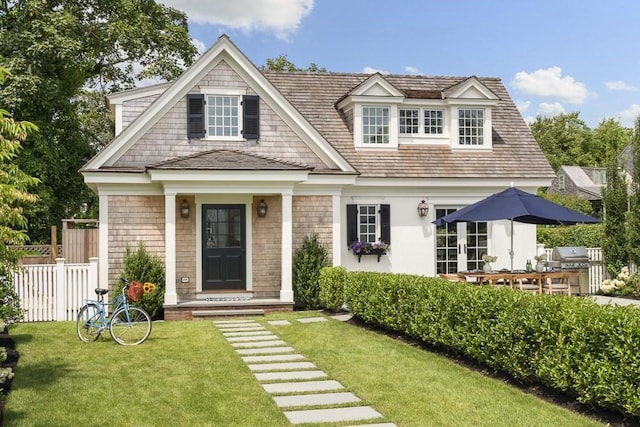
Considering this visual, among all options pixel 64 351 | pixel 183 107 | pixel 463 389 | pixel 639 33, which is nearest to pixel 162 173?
pixel 183 107

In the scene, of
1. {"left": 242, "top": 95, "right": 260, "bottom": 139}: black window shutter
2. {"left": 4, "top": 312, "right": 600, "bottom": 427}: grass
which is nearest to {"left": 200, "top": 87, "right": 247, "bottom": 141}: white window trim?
{"left": 242, "top": 95, "right": 260, "bottom": 139}: black window shutter

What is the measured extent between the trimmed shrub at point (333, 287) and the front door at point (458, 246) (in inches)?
162

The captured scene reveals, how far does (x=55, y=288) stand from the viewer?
14383mm

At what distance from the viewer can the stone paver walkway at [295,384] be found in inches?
266

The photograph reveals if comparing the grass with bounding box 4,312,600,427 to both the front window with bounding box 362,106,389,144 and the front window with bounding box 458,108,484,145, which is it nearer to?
the front window with bounding box 362,106,389,144

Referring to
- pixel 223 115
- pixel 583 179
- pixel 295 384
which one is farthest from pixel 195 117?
pixel 583 179

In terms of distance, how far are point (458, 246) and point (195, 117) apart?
7.86 metres

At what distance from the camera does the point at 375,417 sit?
663 cm

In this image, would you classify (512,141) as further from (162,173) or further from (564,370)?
(564,370)

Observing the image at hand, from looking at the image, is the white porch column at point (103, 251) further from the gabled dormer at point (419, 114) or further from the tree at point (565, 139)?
the tree at point (565, 139)

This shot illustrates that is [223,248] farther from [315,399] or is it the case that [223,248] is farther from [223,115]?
[315,399]

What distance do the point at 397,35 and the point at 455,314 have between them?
10606 millimetres

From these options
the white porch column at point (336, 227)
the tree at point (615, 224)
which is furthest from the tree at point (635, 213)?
the white porch column at point (336, 227)

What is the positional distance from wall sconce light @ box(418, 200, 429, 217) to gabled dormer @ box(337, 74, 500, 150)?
5.96 ft
